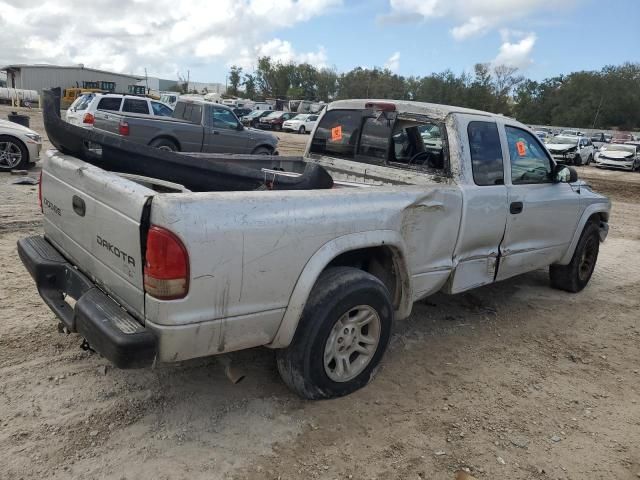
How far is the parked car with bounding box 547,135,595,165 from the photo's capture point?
80.3ft

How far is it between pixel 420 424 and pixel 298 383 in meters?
0.79

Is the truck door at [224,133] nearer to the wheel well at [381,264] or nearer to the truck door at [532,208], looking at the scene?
the truck door at [532,208]

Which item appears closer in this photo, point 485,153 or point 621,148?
point 485,153

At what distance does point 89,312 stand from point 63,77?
6455 cm

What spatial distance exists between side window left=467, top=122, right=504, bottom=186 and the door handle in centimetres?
22

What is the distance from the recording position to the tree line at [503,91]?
70125 mm

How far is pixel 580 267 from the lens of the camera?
5.69m

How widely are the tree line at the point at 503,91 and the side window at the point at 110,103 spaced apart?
6409 centimetres

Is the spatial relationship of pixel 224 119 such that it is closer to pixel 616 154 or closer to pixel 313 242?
pixel 313 242

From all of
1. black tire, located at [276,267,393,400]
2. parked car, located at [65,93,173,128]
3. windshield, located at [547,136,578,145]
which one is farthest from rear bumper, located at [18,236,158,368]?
windshield, located at [547,136,578,145]

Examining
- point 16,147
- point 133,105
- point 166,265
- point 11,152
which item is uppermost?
point 133,105

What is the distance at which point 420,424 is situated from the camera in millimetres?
3137

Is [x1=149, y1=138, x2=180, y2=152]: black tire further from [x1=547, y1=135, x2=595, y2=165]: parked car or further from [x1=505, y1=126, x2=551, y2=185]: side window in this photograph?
[x1=547, y1=135, x2=595, y2=165]: parked car

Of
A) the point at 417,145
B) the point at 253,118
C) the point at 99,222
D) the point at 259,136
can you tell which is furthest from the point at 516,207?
the point at 253,118
